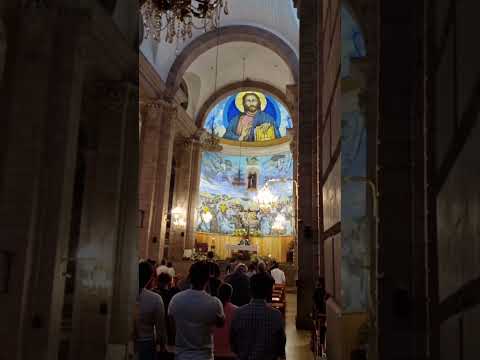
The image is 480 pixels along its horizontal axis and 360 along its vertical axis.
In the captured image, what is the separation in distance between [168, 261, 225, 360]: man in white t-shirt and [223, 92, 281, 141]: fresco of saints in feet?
76.7

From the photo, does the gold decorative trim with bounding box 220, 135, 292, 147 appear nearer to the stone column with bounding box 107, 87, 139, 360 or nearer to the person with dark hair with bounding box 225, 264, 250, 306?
the person with dark hair with bounding box 225, 264, 250, 306

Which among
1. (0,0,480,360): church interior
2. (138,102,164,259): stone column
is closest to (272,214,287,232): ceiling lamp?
(138,102,164,259): stone column

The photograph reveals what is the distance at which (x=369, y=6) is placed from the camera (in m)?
2.23

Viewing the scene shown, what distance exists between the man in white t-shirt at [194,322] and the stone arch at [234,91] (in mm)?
18489

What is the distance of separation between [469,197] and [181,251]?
674 inches

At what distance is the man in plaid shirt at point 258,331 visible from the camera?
2414 millimetres

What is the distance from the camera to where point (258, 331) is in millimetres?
2424

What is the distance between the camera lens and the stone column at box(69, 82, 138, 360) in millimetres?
572

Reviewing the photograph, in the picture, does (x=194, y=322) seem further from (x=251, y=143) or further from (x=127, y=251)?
(x=251, y=143)

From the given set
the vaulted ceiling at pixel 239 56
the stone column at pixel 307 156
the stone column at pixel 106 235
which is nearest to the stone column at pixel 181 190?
the vaulted ceiling at pixel 239 56

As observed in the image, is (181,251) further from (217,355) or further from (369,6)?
(369,6)

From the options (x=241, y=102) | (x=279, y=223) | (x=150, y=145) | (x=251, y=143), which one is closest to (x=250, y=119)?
(x=241, y=102)

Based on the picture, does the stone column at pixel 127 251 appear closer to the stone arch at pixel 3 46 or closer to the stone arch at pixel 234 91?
the stone arch at pixel 3 46

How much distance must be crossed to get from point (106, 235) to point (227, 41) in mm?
17415
